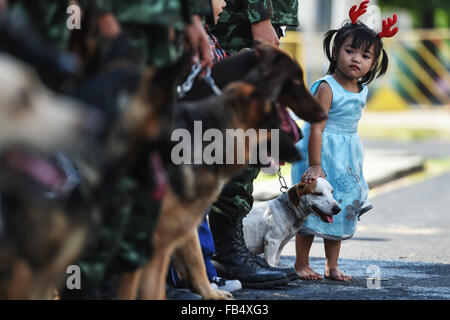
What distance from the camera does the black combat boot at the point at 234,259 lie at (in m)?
4.67

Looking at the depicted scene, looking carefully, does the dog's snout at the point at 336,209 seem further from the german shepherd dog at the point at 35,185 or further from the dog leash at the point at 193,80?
the german shepherd dog at the point at 35,185

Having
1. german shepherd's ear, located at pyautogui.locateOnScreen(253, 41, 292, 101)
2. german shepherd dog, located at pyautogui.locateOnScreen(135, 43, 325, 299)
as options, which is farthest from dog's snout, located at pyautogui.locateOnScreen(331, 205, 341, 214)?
german shepherd's ear, located at pyautogui.locateOnScreen(253, 41, 292, 101)

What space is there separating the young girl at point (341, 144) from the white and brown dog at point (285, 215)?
90 millimetres

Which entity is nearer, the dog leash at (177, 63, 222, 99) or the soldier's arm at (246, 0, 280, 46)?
the dog leash at (177, 63, 222, 99)

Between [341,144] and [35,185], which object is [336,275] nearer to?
[341,144]

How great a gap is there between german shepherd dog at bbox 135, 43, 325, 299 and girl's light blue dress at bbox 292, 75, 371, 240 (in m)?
1.43

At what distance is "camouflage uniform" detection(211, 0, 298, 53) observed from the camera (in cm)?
462

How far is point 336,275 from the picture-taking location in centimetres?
516

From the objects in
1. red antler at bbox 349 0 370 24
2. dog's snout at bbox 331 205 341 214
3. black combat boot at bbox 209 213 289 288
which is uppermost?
red antler at bbox 349 0 370 24

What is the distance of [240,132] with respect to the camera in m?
3.35

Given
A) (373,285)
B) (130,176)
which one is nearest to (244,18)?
(373,285)

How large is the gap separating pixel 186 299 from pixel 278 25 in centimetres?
187

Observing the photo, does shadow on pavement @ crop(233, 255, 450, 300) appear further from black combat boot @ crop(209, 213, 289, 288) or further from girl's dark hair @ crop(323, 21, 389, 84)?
girl's dark hair @ crop(323, 21, 389, 84)
